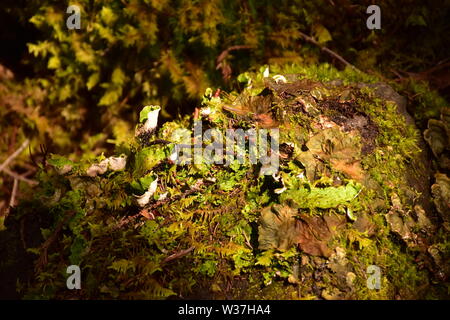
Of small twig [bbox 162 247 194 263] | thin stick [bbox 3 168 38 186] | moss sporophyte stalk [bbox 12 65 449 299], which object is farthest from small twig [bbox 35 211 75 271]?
thin stick [bbox 3 168 38 186]

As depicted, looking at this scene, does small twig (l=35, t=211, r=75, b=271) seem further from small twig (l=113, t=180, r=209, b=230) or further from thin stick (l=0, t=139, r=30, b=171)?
thin stick (l=0, t=139, r=30, b=171)

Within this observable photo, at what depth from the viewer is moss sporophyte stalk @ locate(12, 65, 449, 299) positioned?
1.95 meters

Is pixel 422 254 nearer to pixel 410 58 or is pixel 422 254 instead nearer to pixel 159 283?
pixel 159 283

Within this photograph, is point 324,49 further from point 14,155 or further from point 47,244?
point 14,155

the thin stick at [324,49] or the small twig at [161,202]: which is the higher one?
the thin stick at [324,49]

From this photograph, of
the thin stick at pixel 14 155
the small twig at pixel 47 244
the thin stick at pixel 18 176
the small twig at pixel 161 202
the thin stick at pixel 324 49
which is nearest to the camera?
the small twig at pixel 47 244

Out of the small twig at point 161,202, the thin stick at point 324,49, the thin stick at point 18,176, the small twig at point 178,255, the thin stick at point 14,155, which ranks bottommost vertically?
the small twig at point 178,255

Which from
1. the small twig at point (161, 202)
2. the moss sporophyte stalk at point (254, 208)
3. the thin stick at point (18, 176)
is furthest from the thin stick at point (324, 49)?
the thin stick at point (18, 176)

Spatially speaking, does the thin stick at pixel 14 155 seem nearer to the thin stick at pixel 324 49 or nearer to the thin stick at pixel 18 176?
the thin stick at pixel 18 176

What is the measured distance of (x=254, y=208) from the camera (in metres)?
2.16

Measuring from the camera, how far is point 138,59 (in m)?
3.90

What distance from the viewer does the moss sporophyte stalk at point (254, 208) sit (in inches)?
76.6

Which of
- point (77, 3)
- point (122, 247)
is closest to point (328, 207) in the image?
point (122, 247)

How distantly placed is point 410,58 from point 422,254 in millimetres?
2760
